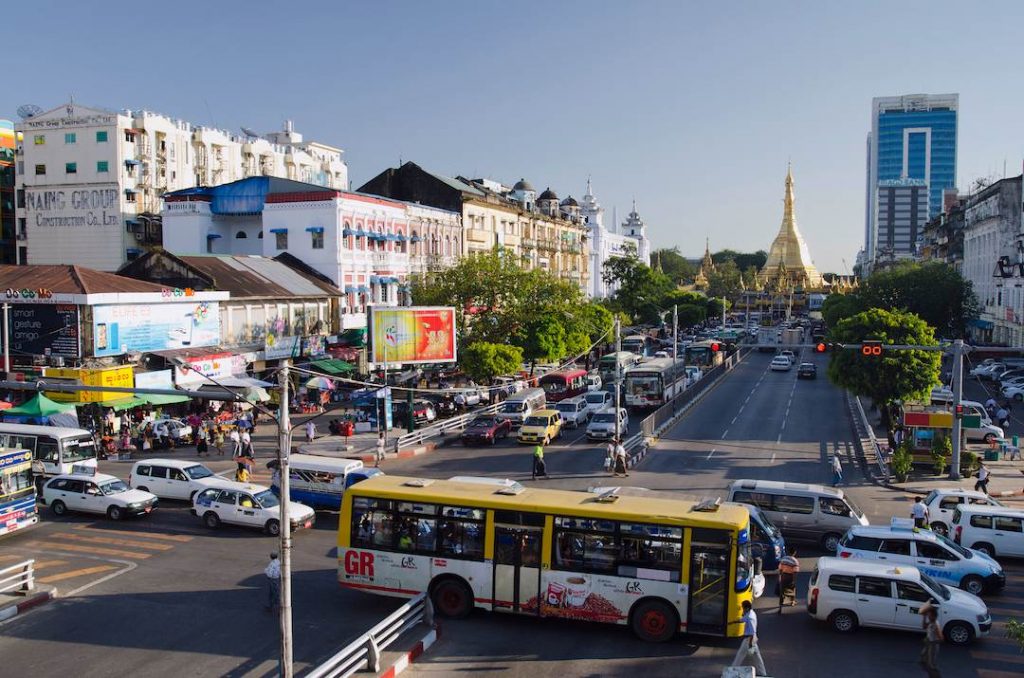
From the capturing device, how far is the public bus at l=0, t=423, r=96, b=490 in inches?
1145

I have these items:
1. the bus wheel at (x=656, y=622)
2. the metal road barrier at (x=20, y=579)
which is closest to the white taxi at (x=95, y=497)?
the metal road barrier at (x=20, y=579)

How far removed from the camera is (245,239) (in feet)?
198

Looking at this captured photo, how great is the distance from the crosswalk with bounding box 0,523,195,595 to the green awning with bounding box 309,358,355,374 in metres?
24.2

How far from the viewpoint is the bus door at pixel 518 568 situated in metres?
16.7

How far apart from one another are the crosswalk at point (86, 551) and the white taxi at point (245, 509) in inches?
40.0

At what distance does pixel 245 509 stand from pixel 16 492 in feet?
19.1

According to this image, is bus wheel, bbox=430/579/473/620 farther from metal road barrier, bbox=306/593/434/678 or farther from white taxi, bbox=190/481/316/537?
white taxi, bbox=190/481/316/537

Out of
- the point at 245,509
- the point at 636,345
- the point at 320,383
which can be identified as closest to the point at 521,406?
the point at 320,383

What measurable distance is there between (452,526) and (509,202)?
68.7 metres

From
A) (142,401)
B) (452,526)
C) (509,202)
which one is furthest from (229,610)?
Result: (509,202)

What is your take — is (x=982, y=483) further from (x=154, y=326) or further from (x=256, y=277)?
(x=256, y=277)

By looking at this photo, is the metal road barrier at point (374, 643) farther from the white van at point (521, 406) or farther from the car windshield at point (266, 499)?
the white van at point (521, 406)

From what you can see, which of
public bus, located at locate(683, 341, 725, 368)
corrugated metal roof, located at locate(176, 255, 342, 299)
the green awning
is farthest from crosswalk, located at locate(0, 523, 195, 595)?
public bus, located at locate(683, 341, 725, 368)

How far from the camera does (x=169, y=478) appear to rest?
27203mm
